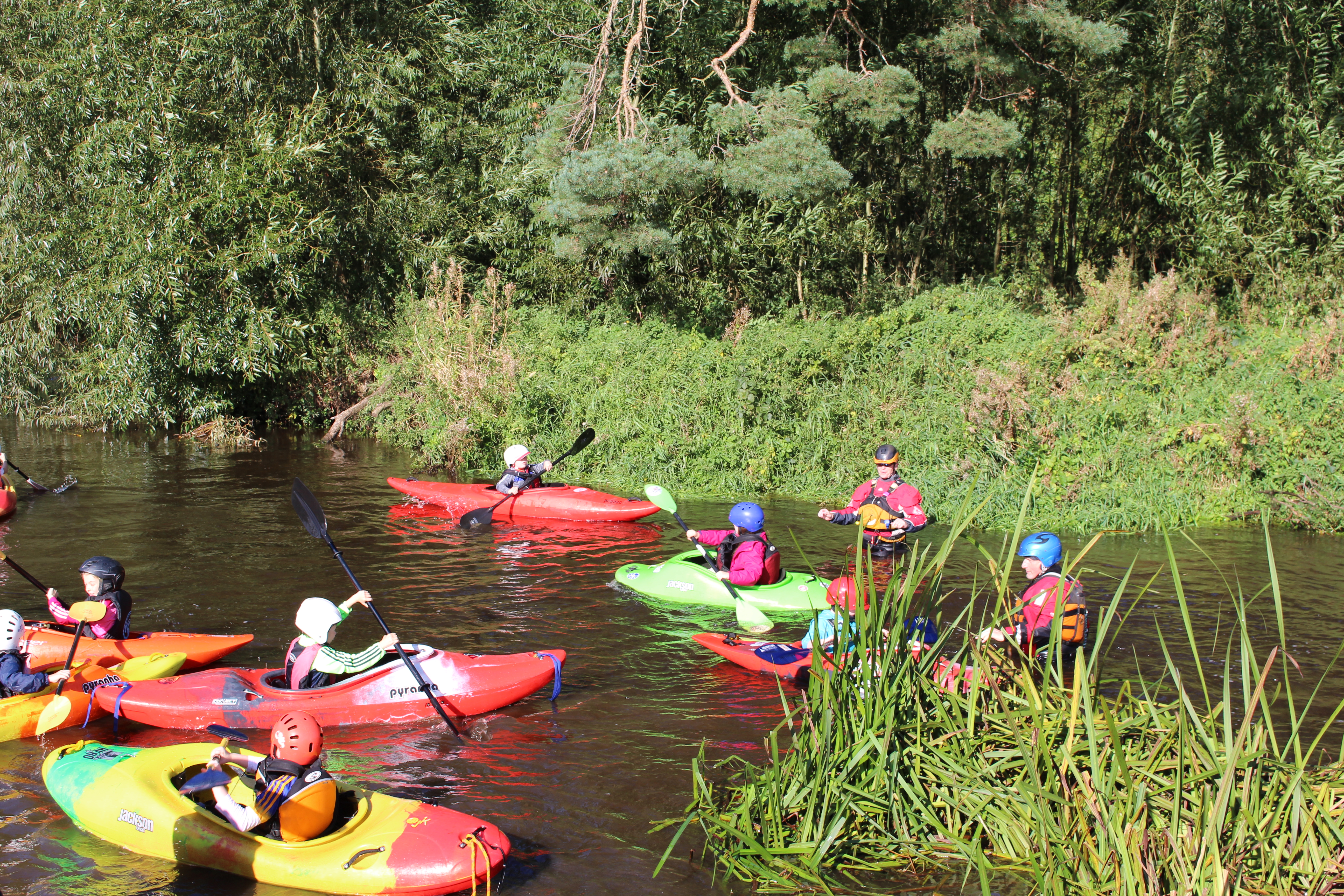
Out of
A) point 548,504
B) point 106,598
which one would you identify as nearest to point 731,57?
point 548,504

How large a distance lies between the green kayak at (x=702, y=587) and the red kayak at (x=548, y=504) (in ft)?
7.24

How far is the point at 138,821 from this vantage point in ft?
15.3

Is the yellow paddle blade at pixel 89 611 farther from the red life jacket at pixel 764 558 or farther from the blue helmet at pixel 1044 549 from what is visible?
the blue helmet at pixel 1044 549

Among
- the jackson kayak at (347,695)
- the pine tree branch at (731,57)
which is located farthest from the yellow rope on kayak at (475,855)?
the pine tree branch at (731,57)

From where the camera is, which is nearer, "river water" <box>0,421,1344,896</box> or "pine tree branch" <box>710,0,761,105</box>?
"river water" <box>0,421,1344,896</box>

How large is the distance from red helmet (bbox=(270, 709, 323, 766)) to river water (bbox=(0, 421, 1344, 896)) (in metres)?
0.60

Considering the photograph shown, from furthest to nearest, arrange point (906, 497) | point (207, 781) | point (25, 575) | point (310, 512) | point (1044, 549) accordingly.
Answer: point (906, 497) < point (310, 512) < point (25, 575) < point (1044, 549) < point (207, 781)

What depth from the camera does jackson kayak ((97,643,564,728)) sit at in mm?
5980

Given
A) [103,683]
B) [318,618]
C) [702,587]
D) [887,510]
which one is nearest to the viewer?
[318,618]

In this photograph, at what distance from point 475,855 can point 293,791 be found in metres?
0.86

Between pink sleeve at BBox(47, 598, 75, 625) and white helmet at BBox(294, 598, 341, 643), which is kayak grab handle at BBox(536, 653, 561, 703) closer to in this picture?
white helmet at BBox(294, 598, 341, 643)

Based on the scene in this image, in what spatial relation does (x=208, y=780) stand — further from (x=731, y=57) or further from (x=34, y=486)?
(x=731, y=57)

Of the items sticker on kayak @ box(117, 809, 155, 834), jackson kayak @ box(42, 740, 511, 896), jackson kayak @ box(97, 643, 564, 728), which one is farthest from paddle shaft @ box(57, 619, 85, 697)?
sticker on kayak @ box(117, 809, 155, 834)

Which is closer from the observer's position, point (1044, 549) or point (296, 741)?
point (296, 741)
